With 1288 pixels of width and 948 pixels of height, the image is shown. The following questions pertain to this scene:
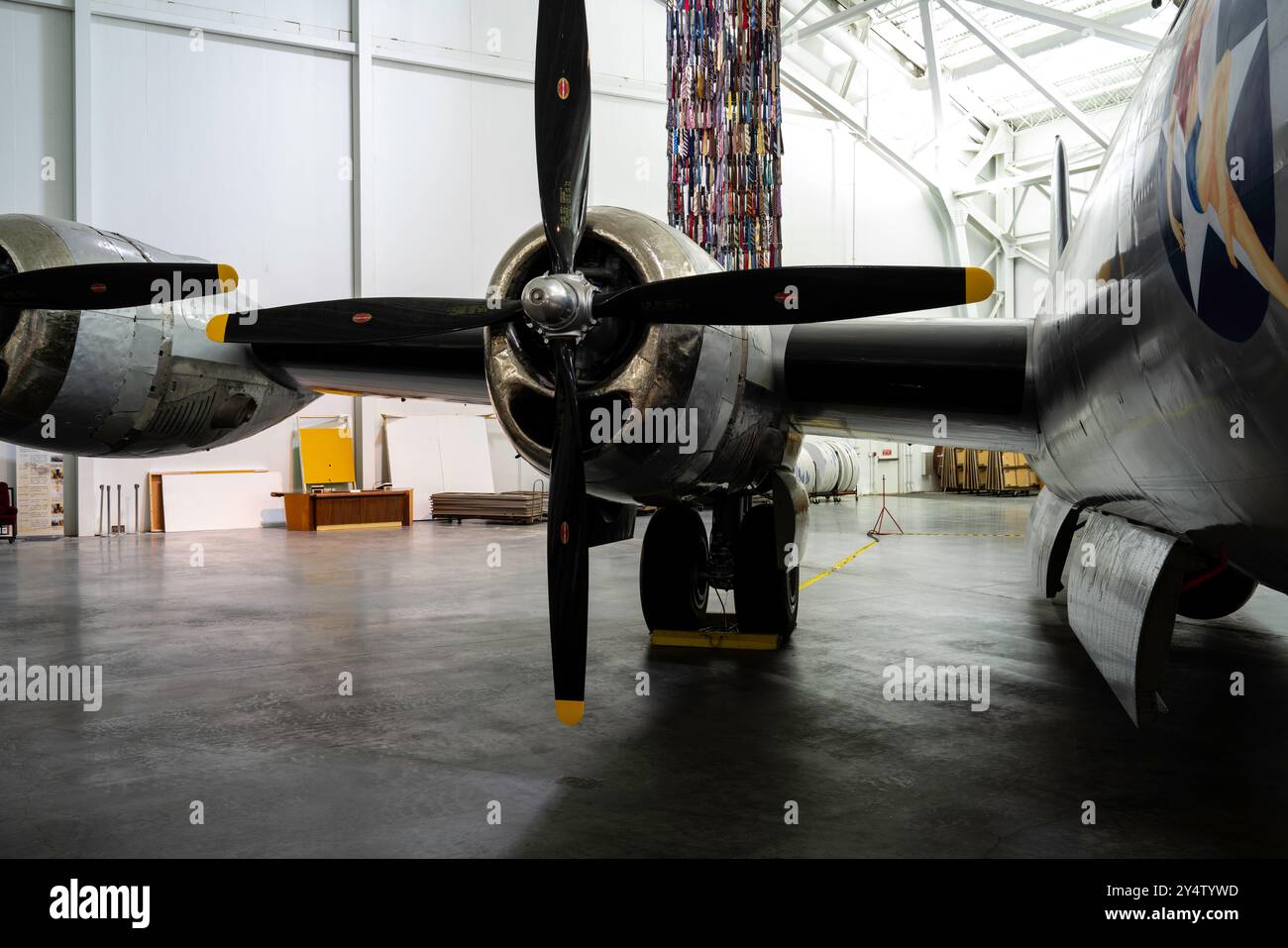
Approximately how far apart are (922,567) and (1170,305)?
9.98 m

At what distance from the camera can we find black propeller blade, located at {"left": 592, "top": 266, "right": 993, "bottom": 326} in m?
4.14

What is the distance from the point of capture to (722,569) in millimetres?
7742

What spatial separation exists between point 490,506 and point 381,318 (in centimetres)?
1618

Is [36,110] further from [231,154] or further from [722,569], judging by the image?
[722,569]

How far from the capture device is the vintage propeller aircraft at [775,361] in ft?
10.0

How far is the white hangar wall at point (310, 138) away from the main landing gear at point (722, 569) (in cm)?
1449

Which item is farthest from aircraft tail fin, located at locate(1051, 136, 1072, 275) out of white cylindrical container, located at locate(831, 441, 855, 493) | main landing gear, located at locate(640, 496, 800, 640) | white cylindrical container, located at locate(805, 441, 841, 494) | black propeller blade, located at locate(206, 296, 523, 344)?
white cylindrical container, located at locate(831, 441, 855, 493)

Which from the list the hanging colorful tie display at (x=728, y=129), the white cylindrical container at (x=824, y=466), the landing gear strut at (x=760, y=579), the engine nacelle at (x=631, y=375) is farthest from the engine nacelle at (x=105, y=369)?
the white cylindrical container at (x=824, y=466)

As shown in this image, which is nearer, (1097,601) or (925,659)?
(1097,601)

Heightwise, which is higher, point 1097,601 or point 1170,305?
point 1170,305

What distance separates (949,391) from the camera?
595cm

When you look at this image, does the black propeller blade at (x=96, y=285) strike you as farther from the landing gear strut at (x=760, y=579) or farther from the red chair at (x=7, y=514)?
the red chair at (x=7, y=514)

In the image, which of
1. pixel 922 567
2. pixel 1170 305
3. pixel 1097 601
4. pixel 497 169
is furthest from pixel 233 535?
pixel 1170 305
